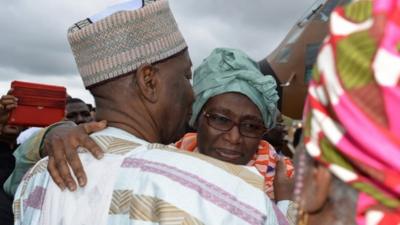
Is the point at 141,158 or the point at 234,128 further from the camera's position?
the point at 234,128

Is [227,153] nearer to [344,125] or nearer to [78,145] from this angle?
[78,145]

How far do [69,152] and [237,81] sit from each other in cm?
148

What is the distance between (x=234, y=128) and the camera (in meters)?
3.04

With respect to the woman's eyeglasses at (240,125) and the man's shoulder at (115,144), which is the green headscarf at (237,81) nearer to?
the woman's eyeglasses at (240,125)

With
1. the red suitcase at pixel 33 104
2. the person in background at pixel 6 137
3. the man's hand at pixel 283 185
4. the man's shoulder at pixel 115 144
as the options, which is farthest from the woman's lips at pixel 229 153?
the red suitcase at pixel 33 104

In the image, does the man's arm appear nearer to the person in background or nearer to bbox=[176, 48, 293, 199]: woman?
bbox=[176, 48, 293, 199]: woman

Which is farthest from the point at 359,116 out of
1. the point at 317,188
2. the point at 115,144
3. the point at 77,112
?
the point at 77,112

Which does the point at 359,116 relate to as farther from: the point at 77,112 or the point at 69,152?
the point at 77,112

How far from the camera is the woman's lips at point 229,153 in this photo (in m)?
3.02

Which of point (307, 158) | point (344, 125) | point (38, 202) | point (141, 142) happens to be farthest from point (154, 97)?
point (344, 125)

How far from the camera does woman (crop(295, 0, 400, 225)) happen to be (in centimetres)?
81

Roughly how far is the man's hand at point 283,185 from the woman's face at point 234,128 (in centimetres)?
40

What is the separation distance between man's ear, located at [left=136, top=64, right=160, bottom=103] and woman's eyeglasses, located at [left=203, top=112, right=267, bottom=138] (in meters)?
1.19

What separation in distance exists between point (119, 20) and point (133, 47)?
10 centimetres
